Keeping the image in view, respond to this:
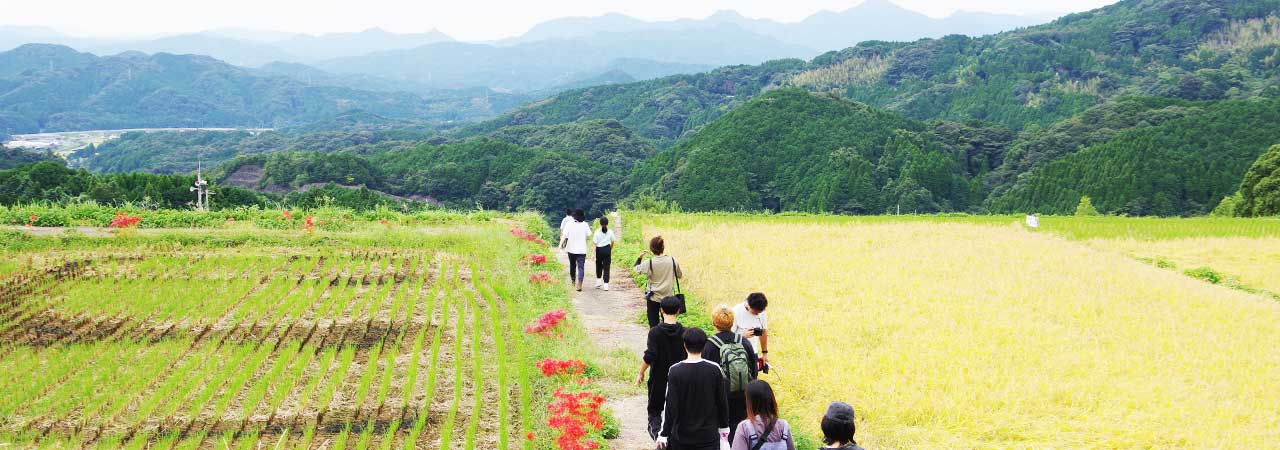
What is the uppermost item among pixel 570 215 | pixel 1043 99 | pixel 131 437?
pixel 1043 99

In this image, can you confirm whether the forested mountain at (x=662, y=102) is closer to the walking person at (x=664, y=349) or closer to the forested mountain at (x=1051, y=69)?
the forested mountain at (x=1051, y=69)

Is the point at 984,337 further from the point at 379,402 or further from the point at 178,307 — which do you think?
the point at 178,307

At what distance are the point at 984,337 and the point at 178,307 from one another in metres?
11.9

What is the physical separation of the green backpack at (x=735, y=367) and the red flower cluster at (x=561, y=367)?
3.64 metres

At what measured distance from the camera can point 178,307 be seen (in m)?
12.9

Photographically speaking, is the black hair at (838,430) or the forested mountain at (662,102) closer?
the black hair at (838,430)

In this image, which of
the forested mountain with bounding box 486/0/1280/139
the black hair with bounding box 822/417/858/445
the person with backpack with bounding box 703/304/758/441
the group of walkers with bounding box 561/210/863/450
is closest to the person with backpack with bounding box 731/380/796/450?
the group of walkers with bounding box 561/210/863/450

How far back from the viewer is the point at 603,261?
45.8 ft

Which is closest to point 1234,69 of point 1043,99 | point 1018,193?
point 1043,99

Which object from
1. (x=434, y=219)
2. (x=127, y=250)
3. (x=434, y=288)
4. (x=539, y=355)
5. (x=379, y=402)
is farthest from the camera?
(x=434, y=219)

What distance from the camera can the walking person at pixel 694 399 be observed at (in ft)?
17.9

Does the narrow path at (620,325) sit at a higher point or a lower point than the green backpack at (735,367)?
lower

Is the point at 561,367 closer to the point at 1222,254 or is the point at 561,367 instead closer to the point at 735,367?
the point at 735,367

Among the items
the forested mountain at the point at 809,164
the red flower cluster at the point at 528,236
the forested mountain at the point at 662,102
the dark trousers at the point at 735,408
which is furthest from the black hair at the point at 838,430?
the forested mountain at the point at 662,102
